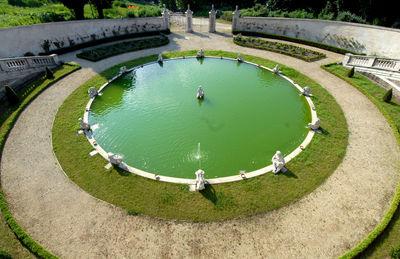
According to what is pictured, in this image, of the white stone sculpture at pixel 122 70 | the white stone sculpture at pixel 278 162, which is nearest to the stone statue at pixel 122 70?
the white stone sculpture at pixel 122 70

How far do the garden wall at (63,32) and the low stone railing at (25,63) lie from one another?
549 centimetres

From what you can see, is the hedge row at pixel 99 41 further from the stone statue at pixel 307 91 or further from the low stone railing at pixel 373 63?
the low stone railing at pixel 373 63

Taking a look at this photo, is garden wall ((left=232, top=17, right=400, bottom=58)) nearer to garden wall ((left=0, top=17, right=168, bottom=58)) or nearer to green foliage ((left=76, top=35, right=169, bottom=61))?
green foliage ((left=76, top=35, right=169, bottom=61))

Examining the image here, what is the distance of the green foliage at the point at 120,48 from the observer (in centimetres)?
3507

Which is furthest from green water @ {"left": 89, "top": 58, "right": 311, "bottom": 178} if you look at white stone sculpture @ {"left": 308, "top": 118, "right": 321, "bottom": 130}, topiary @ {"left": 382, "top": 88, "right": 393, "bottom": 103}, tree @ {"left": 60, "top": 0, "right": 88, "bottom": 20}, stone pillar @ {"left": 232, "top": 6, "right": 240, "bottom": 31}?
tree @ {"left": 60, "top": 0, "right": 88, "bottom": 20}

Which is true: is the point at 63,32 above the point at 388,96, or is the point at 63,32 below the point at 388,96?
above

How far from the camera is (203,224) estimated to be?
1348 centimetres

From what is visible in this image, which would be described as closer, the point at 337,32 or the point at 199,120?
the point at 199,120

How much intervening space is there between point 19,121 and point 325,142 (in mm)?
29172

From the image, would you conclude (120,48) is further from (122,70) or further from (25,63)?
(25,63)

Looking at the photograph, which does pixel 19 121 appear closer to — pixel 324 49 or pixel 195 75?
pixel 195 75

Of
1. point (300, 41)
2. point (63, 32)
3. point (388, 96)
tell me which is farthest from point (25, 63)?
point (300, 41)

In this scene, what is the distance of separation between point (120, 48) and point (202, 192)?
33.2m

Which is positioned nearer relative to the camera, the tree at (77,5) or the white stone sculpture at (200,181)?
the white stone sculpture at (200,181)
